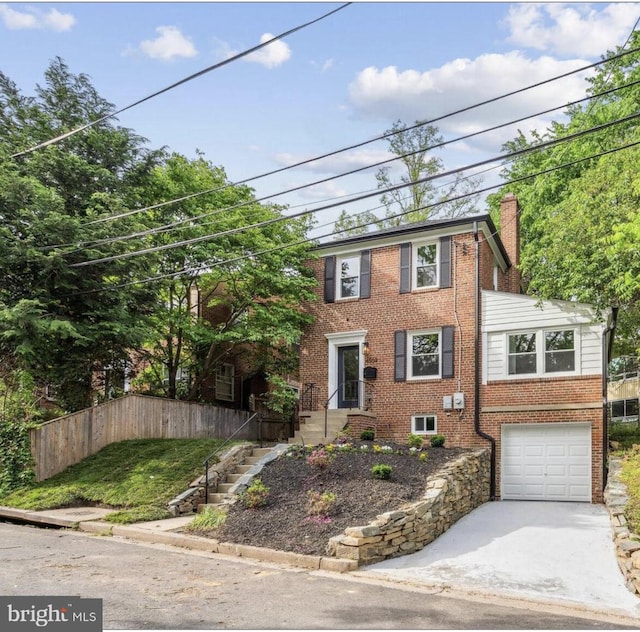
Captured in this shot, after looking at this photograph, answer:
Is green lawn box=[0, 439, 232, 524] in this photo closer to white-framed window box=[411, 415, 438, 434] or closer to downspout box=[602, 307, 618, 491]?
white-framed window box=[411, 415, 438, 434]

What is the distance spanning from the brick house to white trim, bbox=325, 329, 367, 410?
0.10ft

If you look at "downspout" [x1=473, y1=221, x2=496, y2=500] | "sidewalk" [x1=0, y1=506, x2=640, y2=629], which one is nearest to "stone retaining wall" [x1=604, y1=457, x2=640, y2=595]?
"sidewalk" [x1=0, y1=506, x2=640, y2=629]

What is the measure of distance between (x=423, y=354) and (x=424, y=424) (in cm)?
188

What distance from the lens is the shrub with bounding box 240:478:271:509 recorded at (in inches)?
412

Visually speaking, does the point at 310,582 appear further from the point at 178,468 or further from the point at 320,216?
the point at 320,216

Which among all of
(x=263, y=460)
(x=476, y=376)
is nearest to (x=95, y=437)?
(x=263, y=460)

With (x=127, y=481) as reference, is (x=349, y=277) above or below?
Result: above

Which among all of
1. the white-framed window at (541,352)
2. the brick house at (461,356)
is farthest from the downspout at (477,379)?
the white-framed window at (541,352)

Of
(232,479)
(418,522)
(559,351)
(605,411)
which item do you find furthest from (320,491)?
(559,351)

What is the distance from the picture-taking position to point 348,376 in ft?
59.9

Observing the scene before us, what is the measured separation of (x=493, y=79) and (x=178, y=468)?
9425 mm

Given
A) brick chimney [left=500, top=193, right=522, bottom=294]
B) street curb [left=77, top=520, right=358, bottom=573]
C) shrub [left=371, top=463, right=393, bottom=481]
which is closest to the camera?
street curb [left=77, top=520, right=358, bottom=573]

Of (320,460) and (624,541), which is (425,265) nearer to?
(320,460)

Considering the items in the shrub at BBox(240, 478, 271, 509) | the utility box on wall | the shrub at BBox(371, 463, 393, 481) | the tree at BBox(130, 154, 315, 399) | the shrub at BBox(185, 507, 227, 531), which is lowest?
the shrub at BBox(185, 507, 227, 531)
